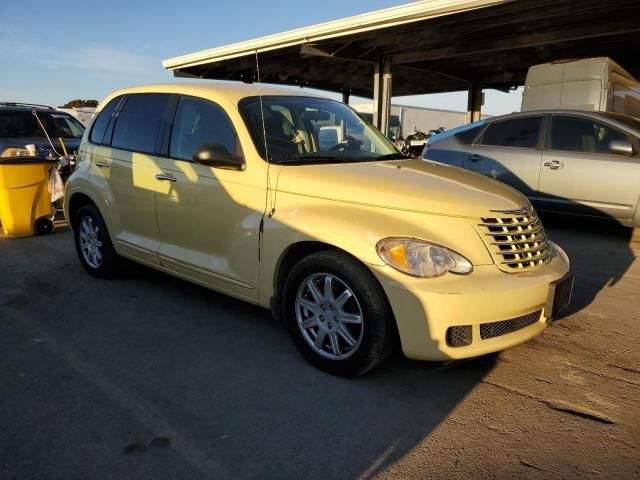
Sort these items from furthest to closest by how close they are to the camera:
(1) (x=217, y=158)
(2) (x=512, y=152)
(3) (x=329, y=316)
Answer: (2) (x=512, y=152), (1) (x=217, y=158), (3) (x=329, y=316)

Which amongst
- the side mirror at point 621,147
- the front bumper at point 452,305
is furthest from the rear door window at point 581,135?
the front bumper at point 452,305

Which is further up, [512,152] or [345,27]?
[345,27]

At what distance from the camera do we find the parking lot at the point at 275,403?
2.28 meters

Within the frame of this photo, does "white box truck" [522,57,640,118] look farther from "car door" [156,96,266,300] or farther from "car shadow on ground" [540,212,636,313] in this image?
"car door" [156,96,266,300]

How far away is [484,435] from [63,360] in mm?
2552

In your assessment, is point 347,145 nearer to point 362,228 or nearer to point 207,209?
point 207,209

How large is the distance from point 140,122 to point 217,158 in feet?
4.64

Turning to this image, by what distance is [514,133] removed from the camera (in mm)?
7266

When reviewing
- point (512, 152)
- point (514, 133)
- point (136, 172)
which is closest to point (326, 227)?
point (136, 172)

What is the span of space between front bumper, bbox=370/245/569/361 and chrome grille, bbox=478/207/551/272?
0.33 ft

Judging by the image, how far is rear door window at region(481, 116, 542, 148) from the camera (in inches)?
279

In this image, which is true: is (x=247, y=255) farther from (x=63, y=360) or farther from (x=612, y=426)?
(x=612, y=426)

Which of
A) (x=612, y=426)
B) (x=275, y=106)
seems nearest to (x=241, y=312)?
(x=275, y=106)

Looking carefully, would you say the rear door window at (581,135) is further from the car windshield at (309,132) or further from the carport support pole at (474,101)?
the carport support pole at (474,101)
